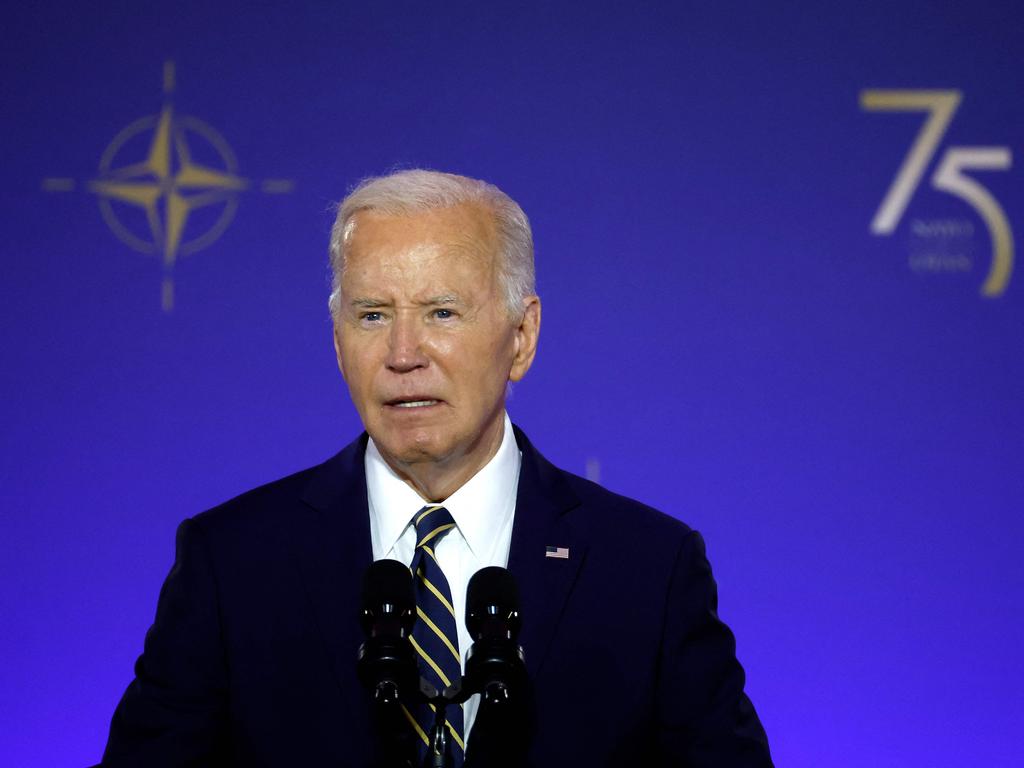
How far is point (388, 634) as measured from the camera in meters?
1.13

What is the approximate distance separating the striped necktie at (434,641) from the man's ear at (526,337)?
10.7 inches

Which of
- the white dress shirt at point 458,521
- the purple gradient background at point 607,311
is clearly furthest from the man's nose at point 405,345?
the purple gradient background at point 607,311

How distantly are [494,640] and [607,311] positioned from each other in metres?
1.95

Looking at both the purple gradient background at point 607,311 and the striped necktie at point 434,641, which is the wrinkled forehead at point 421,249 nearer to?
the striped necktie at point 434,641

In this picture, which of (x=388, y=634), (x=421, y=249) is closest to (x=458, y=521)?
(x=421, y=249)

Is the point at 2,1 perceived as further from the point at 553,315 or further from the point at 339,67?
the point at 553,315

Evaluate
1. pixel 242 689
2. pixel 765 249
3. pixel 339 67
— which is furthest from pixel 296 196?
pixel 242 689

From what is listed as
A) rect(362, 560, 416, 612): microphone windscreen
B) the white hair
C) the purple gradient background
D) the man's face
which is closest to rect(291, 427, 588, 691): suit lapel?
the man's face

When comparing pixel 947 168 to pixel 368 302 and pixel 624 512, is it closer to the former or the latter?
pixel 624 512

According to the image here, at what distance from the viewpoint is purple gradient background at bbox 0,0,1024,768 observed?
117 inches

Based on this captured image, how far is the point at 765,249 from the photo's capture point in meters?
3.00

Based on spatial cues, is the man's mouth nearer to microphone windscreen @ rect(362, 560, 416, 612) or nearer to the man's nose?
the man's nose

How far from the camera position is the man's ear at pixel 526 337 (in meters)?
1.68

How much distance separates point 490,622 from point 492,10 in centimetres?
221
